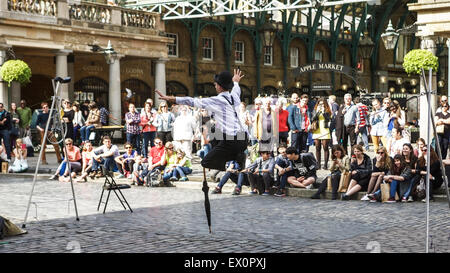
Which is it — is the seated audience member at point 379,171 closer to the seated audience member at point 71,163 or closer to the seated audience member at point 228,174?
the seated audience member at point 228,174

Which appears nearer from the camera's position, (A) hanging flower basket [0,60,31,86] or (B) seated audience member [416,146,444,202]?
(B) seated audience member [416,146,444,202]

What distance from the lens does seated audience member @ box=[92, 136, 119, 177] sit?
59.5 ft

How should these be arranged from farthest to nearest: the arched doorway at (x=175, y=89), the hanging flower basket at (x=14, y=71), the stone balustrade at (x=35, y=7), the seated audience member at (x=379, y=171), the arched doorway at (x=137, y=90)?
the arched doorway at (x=175, y=89) → the arched doorway at (x=137, y=90) → the stone balustrade at (x=35, y=7) → the hanging flower basket at (x=14, y=71) → the seated audience member at (x=379, y=171)

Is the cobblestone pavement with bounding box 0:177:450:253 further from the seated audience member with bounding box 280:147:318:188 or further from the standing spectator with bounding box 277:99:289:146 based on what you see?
the standing spectator with bounding box 277:99:289:146

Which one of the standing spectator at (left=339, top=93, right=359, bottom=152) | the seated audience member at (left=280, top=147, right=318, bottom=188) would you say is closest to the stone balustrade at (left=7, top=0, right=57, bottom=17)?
the standing spectator at (left=339, top=93, right=359, bottom=152)

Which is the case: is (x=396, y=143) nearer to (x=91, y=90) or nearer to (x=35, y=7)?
(x=35, y=7)

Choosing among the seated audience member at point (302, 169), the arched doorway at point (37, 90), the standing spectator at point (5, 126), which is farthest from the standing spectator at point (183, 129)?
the arched doorway at point (37, 90)

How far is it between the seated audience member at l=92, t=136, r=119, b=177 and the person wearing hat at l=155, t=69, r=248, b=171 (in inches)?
347

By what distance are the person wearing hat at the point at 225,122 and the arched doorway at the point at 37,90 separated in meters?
24.0

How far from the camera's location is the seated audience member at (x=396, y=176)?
13344 mm

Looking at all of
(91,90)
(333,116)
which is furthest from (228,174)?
(91,90)

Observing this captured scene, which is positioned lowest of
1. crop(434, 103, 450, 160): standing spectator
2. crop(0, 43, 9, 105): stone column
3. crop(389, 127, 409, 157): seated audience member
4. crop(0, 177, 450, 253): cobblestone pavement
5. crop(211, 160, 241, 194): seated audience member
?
crop(0, 177, 450, 253): cobblestone pavement

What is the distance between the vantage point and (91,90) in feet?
116
